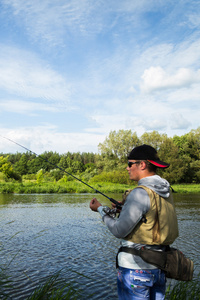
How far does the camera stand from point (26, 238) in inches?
346

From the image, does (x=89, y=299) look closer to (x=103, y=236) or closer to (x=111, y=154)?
(x=103, y=236)

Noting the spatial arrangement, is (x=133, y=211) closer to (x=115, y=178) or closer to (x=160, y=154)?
(x=115, y=178)

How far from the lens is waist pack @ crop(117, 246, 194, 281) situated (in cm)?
234

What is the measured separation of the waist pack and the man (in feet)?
0.11

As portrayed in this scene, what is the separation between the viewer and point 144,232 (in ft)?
7.66

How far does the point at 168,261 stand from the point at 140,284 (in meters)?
0.30

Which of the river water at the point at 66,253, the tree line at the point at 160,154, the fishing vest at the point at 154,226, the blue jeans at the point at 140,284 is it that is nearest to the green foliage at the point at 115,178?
the tree line at the point at 160,154

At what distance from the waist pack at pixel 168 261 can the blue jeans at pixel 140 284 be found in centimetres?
8

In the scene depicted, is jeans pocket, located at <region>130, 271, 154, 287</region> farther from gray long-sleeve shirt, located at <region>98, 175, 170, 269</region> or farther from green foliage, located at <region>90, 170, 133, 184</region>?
green foliage, located at <region>90, 170, 133, 184</region>

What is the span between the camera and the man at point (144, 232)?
91.0 inches

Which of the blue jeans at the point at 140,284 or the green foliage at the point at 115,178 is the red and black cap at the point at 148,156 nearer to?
the blue jeans at the point at 140,284

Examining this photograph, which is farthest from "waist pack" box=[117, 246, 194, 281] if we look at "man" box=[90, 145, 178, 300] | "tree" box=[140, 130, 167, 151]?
"tree" box=[140, 130, 167, 151]

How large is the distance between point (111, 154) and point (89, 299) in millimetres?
53502

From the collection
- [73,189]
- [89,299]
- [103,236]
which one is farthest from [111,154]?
[89,299]
